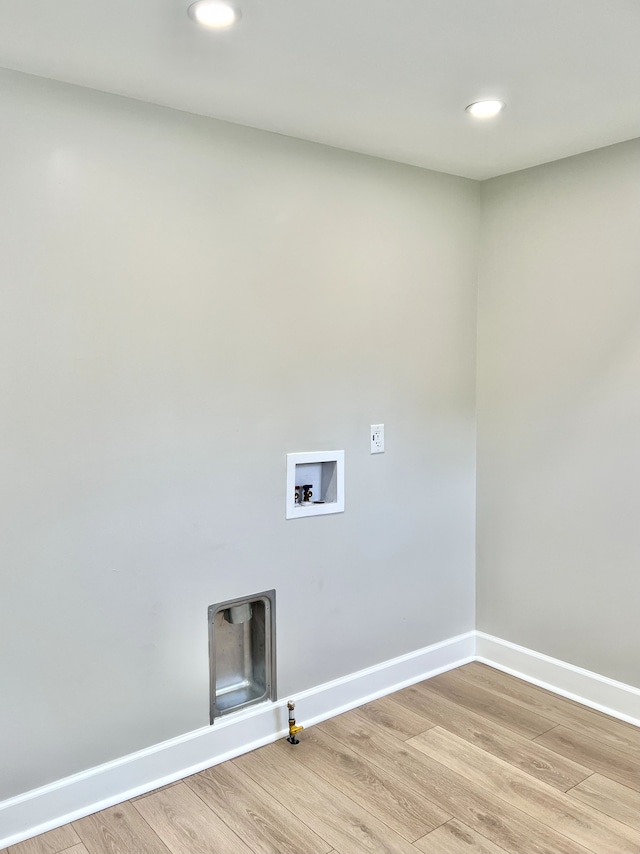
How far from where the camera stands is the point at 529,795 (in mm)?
2248

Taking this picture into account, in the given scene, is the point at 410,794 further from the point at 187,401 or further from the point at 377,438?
the point at 187,401

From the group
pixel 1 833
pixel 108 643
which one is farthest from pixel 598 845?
pixel 1 833

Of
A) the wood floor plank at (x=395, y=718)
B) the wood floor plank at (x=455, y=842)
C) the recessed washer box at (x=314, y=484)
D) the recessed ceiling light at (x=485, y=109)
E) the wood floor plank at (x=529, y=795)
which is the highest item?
the recessed ceiling light at (x=485, y=109)

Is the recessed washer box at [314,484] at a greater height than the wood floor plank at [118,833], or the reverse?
the recessed washer box at [314,484]

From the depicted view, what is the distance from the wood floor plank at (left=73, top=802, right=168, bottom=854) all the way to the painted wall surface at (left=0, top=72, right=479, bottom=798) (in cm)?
18

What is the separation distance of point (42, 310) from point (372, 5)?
4.04 ft

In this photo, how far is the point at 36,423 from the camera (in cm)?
204

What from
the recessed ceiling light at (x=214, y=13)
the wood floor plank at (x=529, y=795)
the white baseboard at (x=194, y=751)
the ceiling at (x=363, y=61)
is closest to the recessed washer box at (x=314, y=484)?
the white baseboard at (x=194, y=751)

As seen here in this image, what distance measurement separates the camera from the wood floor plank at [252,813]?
79.4 inches

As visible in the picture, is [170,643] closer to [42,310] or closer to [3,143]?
[42,310]

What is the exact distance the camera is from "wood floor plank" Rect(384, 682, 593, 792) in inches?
93.4

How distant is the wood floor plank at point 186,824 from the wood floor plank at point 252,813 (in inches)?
1.1

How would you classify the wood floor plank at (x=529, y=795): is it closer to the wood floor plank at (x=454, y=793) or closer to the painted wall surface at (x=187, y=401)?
the wood floor plank at (x=454, y=793)

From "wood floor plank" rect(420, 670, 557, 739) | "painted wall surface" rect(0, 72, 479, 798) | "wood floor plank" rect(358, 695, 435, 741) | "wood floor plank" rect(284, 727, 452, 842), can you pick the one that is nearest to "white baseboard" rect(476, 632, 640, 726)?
"wood floor plank" rect(420, 670, 557, 739)
